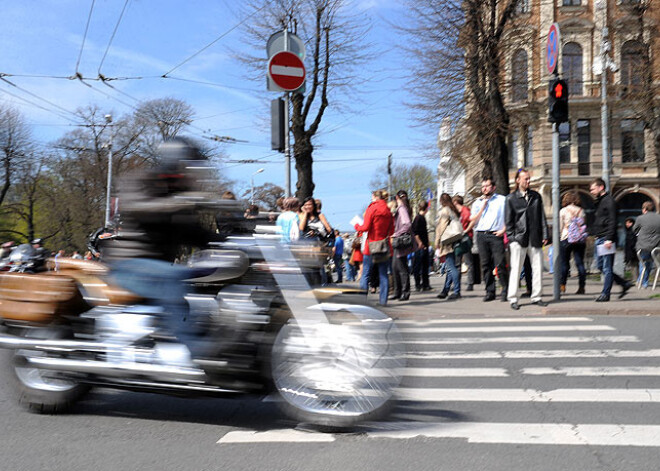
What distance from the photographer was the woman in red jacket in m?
11.6

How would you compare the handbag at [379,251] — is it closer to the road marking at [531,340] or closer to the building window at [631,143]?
the road marking at [531,340]

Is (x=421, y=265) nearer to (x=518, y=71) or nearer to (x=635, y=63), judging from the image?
(x=518, y=71)

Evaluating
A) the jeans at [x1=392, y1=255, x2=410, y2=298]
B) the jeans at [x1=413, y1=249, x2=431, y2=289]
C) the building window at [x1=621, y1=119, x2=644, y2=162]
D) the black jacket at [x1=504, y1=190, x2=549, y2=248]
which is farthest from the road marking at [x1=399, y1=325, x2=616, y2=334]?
the building window at [x1=621, y1=119, x2=644, y2=162]

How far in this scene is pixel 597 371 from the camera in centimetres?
623

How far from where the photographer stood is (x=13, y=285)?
5.03 meters

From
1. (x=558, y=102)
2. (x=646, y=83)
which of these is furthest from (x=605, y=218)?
(x=646, y=83)

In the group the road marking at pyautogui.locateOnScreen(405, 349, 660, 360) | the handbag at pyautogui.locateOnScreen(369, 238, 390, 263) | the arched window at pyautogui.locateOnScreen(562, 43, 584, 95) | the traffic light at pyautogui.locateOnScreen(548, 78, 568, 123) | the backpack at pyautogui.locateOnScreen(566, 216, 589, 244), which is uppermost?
the arched window at pyautogui.locateOnScreen(562, 43, 584, 95)

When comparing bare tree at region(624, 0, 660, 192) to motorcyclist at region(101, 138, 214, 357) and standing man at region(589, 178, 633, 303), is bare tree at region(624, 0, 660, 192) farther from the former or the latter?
motorcyclist at region(101, 138, 214, 357)

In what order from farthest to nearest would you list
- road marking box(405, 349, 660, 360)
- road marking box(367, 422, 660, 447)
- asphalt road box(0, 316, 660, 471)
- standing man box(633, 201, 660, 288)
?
standing man box(633, 201, 660, 288) → road marking box(405, 349, 660, 360) → road marking box(367, 422, 660, 447) → asphalt road box(0, 316, 660, 471)

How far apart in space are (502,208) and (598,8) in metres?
30.1

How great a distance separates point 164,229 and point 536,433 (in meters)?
2.53

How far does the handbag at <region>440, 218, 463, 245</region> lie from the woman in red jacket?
1230 millimetres

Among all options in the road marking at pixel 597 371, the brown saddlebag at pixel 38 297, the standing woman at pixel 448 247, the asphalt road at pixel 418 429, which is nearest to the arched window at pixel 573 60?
the standing woman at pixel 448 247

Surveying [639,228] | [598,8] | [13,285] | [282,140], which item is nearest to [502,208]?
[282,140]
